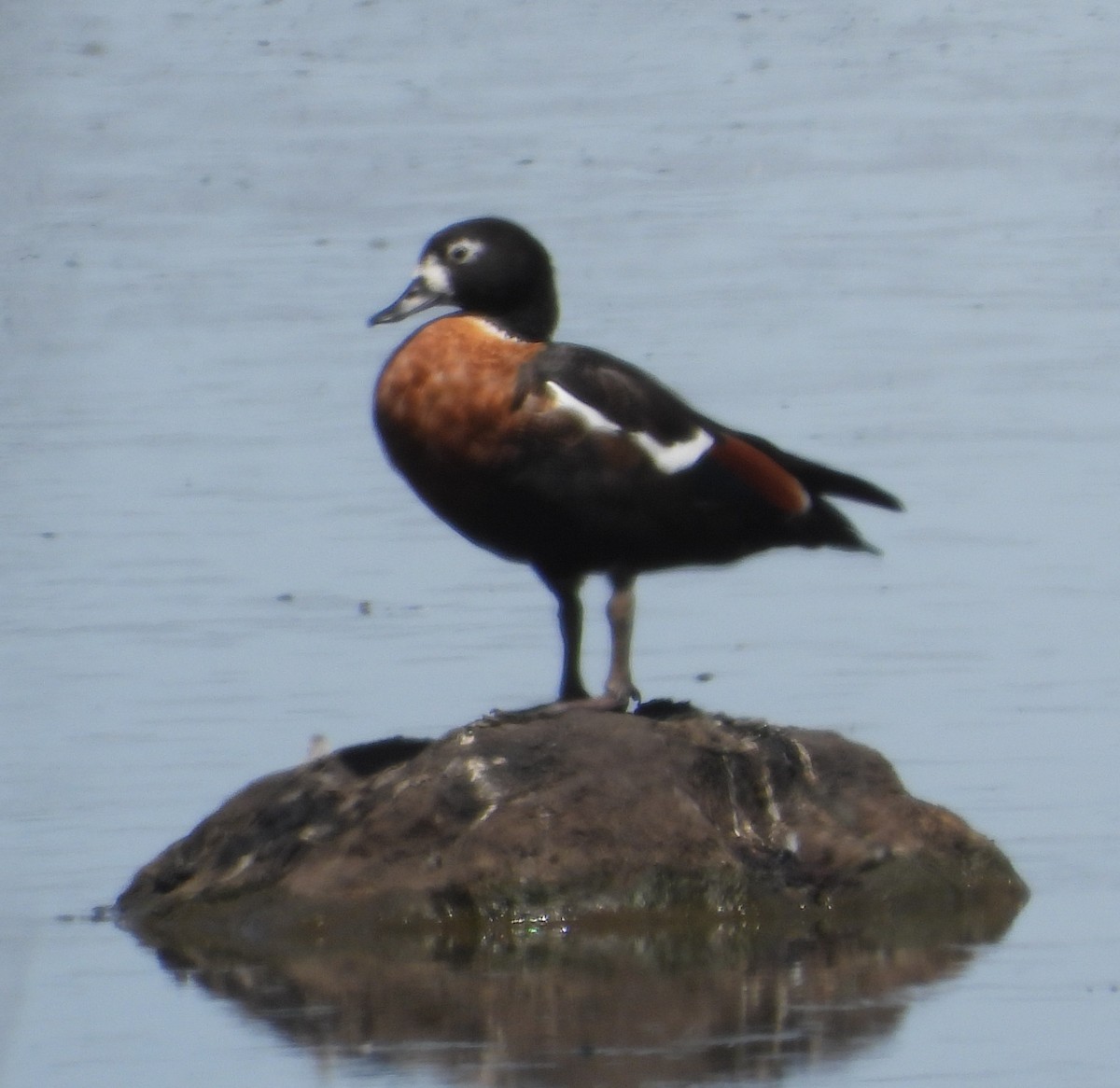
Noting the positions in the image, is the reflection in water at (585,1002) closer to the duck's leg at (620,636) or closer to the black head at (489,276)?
the duck's leg at (620,636)

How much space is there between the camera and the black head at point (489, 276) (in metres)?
7.20

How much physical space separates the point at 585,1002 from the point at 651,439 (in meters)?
1.55

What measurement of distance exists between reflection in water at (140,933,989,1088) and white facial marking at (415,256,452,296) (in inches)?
65.6

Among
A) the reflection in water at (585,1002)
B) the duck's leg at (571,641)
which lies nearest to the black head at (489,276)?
the duck's leg at (571,641)

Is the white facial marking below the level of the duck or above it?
above

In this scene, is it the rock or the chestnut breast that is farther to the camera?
the chestnut breast

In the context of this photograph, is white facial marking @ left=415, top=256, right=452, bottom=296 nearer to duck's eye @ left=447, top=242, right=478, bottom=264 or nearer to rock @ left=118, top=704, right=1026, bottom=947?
duck's eye @ left=447, top=242, right=478, bottom=264

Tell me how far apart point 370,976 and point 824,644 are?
9.31ft

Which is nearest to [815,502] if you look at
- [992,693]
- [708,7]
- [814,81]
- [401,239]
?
[992,693]

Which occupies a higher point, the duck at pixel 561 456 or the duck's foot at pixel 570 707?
the duck at pixel 561 456

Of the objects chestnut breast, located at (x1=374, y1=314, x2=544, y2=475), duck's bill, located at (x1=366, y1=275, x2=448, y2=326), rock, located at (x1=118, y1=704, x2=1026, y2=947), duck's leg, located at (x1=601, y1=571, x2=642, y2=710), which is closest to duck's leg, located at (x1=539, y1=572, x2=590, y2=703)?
duck's leg, located at (x1=601, y1=571, x2=642, y2=710)

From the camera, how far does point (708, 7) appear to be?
23.9 metres

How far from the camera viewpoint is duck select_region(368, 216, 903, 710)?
6773 millimetres

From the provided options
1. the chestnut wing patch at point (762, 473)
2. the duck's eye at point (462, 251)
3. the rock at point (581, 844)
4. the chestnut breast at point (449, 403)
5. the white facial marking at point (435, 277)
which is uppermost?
the duck's eye at point (462, 251)
